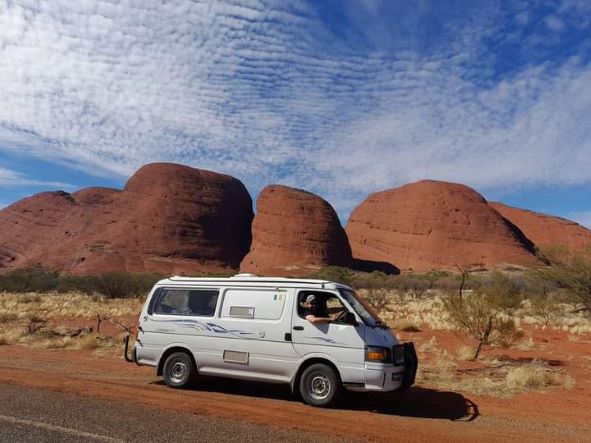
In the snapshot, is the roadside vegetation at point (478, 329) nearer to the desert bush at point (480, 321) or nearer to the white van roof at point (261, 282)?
the desert bush at point (480, 321)

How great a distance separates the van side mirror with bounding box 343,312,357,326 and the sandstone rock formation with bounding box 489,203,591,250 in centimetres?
12132

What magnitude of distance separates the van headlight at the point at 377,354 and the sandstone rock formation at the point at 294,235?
6723cm

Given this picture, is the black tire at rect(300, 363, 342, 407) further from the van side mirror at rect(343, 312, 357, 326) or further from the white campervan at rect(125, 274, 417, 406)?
the van side mirror at rect(343, 312, 357, 326)

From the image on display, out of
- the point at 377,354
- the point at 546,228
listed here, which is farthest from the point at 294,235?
the point at 377,354

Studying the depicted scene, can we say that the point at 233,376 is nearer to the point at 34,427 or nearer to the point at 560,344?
the point at 34,427

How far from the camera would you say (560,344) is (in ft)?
55.5

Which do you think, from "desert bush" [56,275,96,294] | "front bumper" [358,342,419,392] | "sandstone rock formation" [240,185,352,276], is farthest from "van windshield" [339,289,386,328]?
"sandstone rock formation" [240,185,352,276]

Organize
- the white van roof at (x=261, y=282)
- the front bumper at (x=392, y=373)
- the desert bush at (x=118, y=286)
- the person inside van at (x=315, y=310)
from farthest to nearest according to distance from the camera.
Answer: the desert bush at (x=118, y=286)
the white van roof at (x=261, y=282)
the person inside van at (x=315, y=310)
the front bumper at (x=392, y=373)

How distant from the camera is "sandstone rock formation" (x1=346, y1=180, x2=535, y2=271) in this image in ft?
314

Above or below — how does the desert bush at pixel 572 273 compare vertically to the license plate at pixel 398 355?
above

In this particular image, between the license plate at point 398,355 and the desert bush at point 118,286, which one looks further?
the desert bush at point 118,286

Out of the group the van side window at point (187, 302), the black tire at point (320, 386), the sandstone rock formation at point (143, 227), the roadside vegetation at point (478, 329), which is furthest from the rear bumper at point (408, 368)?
the sandstone rock formation at point (143, 227)

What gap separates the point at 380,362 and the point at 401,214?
320ft

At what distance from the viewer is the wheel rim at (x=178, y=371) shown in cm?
927
